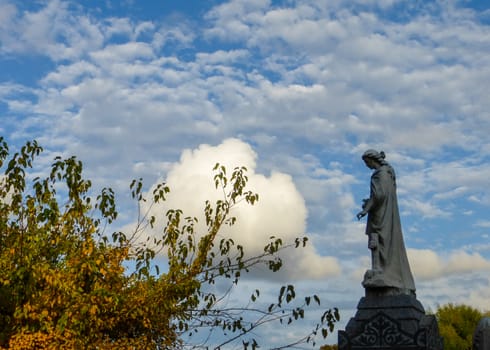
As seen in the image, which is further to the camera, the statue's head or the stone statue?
the statue's head

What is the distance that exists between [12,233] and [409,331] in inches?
292

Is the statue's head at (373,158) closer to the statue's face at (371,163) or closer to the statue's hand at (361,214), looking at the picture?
the statue's face at (371,163)

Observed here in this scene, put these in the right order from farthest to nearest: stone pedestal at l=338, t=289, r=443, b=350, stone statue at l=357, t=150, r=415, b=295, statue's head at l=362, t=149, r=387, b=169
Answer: statue's head at l=362, t=149, r=387, b=169, stone statue at l=357, t=150, r=415, b=295, stone pedestal at l=338, t=289, r=443, b=350

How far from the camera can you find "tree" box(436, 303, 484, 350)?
103 ft

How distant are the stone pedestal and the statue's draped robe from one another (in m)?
0.32

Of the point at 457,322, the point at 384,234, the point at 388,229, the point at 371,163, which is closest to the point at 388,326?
the point at 384,234

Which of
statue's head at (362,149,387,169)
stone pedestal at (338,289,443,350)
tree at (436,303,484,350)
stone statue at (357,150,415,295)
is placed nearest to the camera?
stone pedestal at (338,289,443,350)

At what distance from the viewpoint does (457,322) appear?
→ 106 feet

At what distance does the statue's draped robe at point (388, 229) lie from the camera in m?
12.0

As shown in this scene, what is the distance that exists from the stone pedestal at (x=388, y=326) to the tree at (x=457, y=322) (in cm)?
2064

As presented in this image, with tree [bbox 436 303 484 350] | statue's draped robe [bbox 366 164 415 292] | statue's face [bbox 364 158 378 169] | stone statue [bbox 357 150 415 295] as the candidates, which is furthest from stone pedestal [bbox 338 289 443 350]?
tree [bbox 436 303 484 350]

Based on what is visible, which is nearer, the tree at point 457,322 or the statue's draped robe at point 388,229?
the statue's draped robe at point 388,229

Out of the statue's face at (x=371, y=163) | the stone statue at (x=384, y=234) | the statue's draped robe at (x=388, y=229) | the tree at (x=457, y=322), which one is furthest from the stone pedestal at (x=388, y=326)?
the tree at (x=457, y=322)

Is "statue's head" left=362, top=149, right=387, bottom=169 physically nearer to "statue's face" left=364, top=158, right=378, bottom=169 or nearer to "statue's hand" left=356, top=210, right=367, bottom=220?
"statue's face" left=364, top=158, right=378, bottom=169
